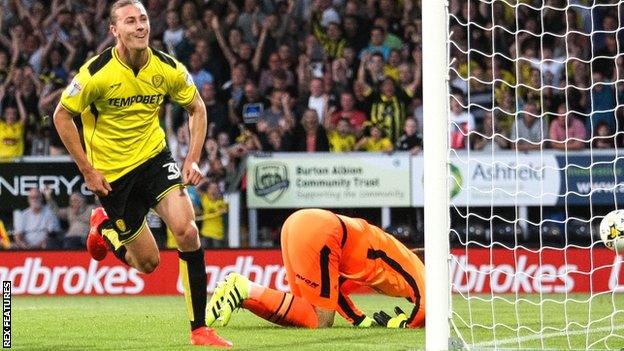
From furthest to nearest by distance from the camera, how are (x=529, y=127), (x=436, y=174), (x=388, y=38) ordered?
(x=388, y=38), (x=529, y=127), (x=436, y=174)

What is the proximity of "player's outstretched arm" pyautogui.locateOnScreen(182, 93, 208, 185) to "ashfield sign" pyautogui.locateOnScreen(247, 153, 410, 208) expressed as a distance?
649 centimetres

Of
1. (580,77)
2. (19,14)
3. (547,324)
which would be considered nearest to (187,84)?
(547,324)

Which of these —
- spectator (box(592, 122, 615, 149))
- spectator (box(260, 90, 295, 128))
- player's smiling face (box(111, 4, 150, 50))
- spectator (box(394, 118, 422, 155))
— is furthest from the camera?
spectator (box(260, 90, 295, 128))

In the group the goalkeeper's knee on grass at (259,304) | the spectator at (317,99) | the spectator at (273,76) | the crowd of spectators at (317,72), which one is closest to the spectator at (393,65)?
the crowd of spectators at (317,72)

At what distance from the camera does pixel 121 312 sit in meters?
10.5

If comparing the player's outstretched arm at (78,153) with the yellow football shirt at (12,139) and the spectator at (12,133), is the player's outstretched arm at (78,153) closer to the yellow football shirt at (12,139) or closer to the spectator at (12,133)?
the spectator at (12,133)

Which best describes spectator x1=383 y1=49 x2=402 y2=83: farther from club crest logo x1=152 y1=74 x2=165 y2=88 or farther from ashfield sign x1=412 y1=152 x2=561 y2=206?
club crest logo x1=152 y1=74 x2=165 y2=88

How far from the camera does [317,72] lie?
16.3 meters

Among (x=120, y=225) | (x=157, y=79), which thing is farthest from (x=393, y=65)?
(x=157, y=79)

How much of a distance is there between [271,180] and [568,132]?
3481 millimetres

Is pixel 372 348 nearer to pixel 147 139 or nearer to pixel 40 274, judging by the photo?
pixel 147 139

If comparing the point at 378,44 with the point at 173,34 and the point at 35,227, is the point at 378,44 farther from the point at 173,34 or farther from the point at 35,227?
the point at 35,227

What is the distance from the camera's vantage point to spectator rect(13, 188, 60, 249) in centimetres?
1449

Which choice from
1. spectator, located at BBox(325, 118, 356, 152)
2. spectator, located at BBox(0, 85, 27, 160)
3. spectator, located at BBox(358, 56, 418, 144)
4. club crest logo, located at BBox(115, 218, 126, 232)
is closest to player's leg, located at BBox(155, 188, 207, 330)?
club crest logo, located at BBox(115, 218, 126, 232)
